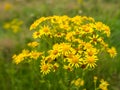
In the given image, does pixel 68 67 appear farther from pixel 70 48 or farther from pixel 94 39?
pixel 94 39

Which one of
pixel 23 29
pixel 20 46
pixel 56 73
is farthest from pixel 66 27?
pixel 23 29

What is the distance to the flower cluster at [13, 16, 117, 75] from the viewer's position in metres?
3.07

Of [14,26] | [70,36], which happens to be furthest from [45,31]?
[14,26]

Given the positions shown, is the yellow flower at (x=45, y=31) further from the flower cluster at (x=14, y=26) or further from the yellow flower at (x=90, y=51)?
the flower cluster at (x=14, y=26)

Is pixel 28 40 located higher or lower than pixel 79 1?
lower

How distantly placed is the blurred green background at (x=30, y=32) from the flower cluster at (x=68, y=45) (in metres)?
0.30

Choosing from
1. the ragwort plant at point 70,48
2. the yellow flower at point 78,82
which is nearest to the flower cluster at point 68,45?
the ragwort plant at point 70,48

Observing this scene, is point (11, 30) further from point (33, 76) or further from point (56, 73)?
point (56, 73)

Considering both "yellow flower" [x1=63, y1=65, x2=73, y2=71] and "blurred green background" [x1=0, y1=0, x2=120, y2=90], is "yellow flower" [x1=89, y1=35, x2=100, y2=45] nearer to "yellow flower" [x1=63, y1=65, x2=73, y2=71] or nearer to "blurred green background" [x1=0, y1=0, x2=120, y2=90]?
"yellow flower" [x1=63, y1=65, x2=73, y2=71]

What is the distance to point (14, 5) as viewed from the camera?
6.83m

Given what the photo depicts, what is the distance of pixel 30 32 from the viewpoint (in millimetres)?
5211

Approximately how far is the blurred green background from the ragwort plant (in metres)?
0.27

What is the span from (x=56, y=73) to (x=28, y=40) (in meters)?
1.56

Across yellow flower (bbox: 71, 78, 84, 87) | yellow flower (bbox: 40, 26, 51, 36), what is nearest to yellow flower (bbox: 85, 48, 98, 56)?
yellow flower (bbox: 71, 78, 84, 87)
